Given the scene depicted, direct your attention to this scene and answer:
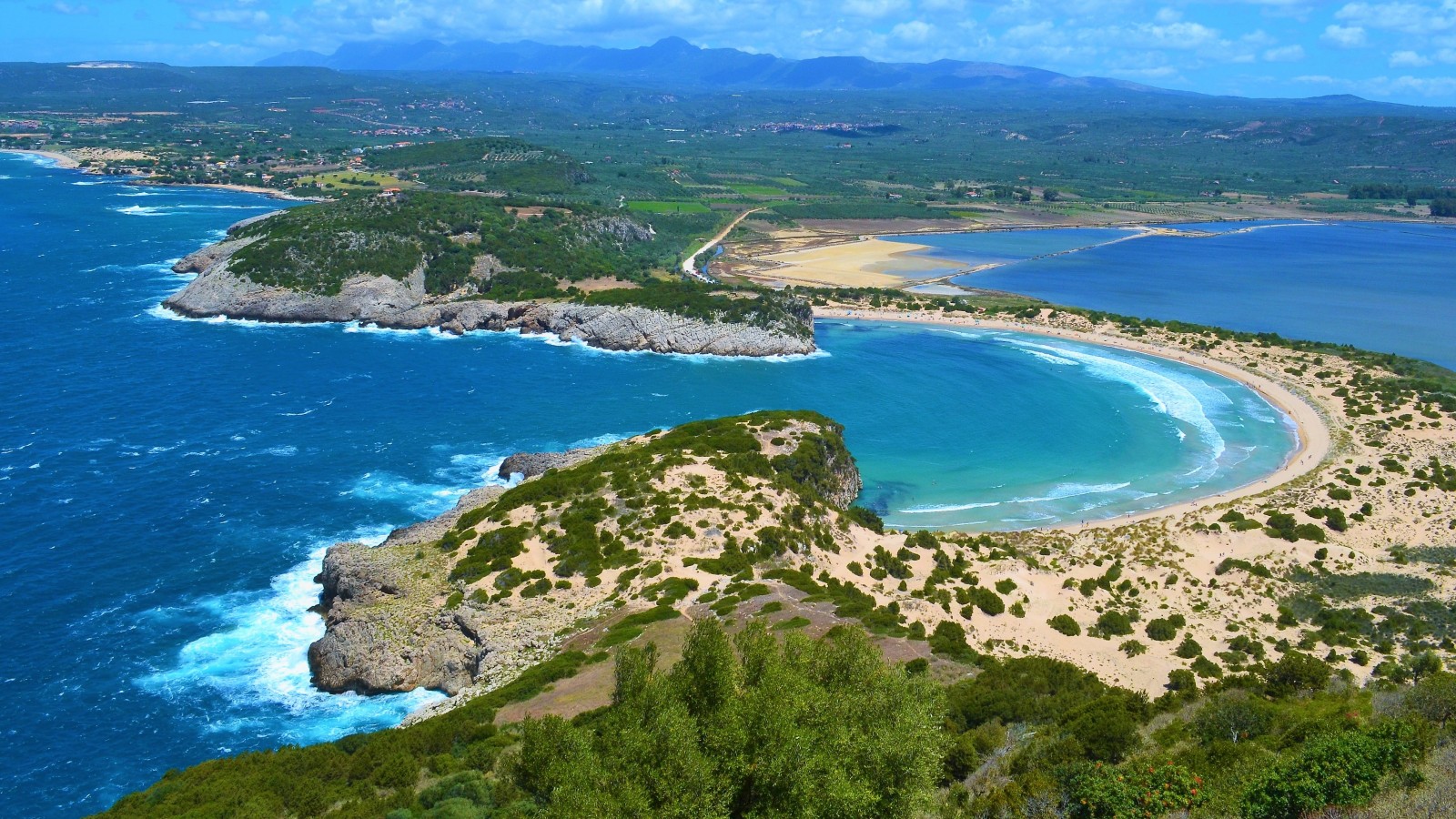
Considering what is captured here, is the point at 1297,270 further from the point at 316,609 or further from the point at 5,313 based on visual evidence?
the point at 5,313

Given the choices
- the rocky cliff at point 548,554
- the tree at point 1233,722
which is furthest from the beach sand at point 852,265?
the tree at point 1233,722

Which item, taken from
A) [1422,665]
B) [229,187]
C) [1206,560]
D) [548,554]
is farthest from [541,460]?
[229,187]

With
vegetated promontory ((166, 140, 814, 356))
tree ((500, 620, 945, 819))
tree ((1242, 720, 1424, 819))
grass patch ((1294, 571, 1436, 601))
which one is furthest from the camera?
vegetated promontory ((166, 140, 814, 356))

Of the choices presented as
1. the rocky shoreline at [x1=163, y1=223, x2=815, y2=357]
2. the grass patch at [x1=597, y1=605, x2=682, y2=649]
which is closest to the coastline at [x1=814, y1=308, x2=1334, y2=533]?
the rocky shoreline at [x1=163, y1=223, x2=815, y2=357]

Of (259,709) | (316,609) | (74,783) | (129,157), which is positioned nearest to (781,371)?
(316,609)

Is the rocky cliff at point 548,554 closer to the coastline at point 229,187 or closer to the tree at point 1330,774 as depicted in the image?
the tree at point 1330,774

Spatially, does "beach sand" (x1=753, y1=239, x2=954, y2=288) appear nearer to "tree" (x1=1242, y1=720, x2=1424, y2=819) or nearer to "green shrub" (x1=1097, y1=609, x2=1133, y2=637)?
"green shrub" (x1=1097, y1=609, x2=1133, y2=637)

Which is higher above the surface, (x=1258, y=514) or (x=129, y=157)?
(x=129, y=157)
